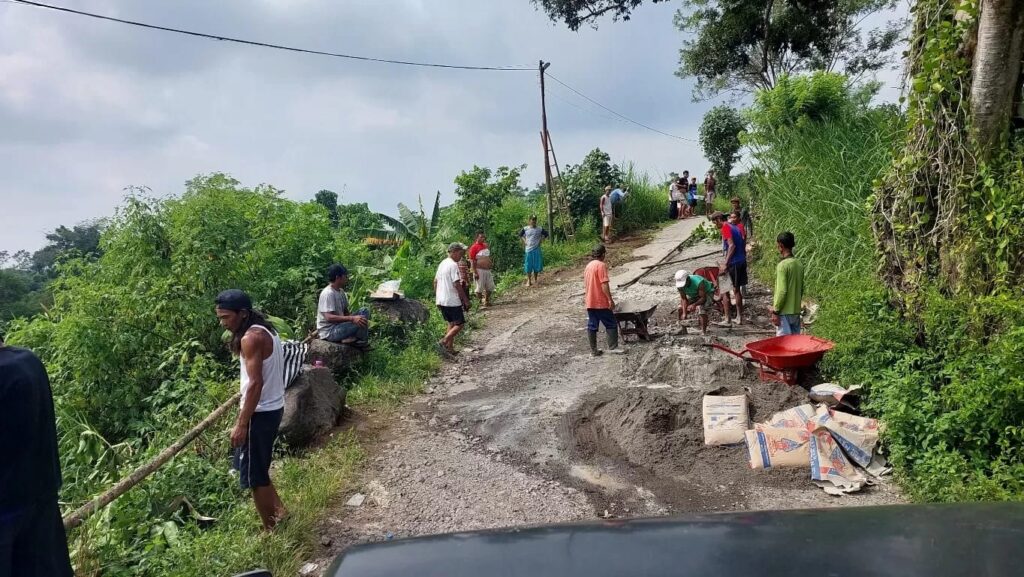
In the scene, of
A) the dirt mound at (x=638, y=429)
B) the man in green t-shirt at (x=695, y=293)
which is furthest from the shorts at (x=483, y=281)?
the dirt mound at (x=638, y=429)

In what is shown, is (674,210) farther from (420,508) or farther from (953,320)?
(420,508)

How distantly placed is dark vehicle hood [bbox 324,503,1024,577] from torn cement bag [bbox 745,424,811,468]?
341 centimetres

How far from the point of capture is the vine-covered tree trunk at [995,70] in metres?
5.28

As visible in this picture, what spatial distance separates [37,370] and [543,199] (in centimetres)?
1991

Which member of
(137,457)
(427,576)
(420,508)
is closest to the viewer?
(427,576)

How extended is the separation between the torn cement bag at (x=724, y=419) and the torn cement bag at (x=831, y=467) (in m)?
0.68

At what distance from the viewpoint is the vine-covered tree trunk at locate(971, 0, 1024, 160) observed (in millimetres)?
5281

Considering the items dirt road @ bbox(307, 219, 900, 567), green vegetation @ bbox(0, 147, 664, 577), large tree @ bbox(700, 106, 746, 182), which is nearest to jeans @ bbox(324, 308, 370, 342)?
green vegetation @ bbox(0, 147, 664, 577)

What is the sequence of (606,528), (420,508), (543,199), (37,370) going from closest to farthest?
(606,528) < (37,370) < (420,508) < (543,199)

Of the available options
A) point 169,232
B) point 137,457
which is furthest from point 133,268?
point 137,457

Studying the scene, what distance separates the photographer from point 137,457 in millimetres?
6398

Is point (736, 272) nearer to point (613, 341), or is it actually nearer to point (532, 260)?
point (613, 341)

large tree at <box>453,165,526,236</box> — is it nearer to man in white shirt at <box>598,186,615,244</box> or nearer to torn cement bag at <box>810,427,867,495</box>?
man in white shirt at <box>598,186,615,244</box>

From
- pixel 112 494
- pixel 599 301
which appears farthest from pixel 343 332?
pixel 112 494
